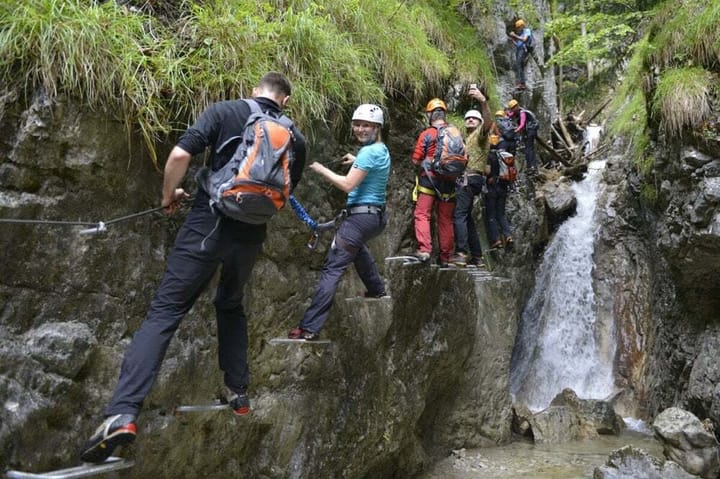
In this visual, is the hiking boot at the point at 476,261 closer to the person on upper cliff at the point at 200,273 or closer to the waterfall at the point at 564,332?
the person on upper cliff at the point at 200,273

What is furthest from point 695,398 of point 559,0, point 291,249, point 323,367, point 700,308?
point 559,0

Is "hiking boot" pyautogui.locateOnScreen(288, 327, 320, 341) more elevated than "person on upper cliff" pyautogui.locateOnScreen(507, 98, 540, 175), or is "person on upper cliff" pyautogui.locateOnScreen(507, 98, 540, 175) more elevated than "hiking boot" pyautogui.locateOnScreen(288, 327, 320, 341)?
"person on upper cliff" pyautogui.locateOnScreen(507, 98, 540, 175)

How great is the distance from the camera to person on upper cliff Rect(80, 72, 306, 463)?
11.5 feet

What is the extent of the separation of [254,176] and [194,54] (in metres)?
2.08

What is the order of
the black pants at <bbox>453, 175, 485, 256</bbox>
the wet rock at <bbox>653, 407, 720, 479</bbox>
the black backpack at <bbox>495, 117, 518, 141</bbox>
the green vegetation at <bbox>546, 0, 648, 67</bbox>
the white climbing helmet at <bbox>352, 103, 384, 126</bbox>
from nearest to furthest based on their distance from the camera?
the white climbing helmet at <bbox>352, 103, 384, 126</bbox>
the black pants at <bbox>453, 175, 485, 256</bbox>
the wet rock at <bbox>653, 407, 720, 479</bbox>
the black backpack at <bbox>495, 117, 518, 141</bbox>
the green vegetation at <bbox>546, 0, 648, 67</bbox>

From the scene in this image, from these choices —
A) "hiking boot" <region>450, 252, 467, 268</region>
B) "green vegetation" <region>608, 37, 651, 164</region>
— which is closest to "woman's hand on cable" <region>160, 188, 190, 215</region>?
"hiking boot" <region>450, 252, 467, 268</region>

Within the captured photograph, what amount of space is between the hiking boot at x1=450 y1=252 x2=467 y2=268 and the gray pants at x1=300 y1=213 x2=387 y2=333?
214 cm

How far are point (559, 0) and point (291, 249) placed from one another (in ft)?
57.8

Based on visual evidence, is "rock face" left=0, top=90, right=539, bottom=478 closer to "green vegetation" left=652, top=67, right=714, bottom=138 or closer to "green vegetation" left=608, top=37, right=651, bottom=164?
"green vegetation" left=652, top=67, right=714, bottom=138

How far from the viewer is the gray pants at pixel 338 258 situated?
527 cm

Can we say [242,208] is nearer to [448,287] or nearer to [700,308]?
[448,287]

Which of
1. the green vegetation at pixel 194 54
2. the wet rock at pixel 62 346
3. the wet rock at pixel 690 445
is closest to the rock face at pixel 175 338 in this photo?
the wet rock at pixel 62 346

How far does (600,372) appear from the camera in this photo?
13.1 metres

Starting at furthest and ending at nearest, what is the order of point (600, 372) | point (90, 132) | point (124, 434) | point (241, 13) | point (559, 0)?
point (559, 0) → point (600, 372) → point (241, 13) → point (90, 132) → point (124, 434)
